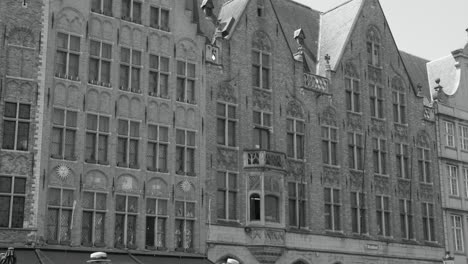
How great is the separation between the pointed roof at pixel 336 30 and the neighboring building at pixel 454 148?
6.90 meters

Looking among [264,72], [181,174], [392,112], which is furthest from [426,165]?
[181,174]

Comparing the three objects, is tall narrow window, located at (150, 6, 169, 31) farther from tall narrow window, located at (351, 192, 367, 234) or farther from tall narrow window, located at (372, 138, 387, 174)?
tall narrow window, located at (372, 138, 387, 174)

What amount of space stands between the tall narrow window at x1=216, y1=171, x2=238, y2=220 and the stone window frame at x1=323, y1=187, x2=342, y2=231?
5.54 meters

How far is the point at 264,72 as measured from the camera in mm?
34938

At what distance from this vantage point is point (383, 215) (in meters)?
38.2

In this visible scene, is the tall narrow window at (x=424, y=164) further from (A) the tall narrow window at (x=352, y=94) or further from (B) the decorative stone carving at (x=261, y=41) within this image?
(B) the decorative stone carving at (x=261, y=41)

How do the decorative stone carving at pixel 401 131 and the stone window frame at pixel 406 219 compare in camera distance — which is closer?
the stone window frame at pixel 406 219

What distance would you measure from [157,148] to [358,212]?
1186 cm

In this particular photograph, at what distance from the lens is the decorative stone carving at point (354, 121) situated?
124 feet

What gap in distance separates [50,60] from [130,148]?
15.2 feet

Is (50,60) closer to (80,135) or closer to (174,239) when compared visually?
(80,135)

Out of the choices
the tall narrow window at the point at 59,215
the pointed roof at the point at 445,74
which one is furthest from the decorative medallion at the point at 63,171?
the pointed roof at the point at 445,74

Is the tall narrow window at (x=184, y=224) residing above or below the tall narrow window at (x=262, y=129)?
below

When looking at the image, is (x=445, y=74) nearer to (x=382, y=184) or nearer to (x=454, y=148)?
(x=454, y=148)
